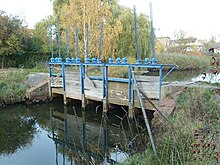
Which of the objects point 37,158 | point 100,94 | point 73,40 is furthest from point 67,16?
point 37,158

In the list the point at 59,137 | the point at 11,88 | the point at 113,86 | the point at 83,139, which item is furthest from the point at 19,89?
the point at 83,139

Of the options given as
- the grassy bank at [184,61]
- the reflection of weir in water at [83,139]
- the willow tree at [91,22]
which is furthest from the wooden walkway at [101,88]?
the grassy bank at [184,61]

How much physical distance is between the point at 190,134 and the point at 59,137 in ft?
15.6

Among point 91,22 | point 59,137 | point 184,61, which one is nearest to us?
point 59,137

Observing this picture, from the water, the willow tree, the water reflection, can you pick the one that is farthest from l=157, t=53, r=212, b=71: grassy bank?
the water reflection

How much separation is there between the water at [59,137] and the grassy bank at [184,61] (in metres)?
14.3

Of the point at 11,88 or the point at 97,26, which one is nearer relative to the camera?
the point at 11,88

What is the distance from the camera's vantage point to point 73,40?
48.1 ft

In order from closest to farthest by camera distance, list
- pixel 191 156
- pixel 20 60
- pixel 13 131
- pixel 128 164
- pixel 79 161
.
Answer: pixel 191 156 → pixel 128 164 → pixel 79 161 → pixel 13 131 → pixel 20 60

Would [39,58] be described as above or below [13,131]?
above

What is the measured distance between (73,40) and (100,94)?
706 centimetres

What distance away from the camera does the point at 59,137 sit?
23.6ft

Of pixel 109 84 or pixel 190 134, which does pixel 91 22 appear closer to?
pixel 109 84

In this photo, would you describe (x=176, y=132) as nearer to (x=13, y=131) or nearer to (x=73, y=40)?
(x=13, y=131)
